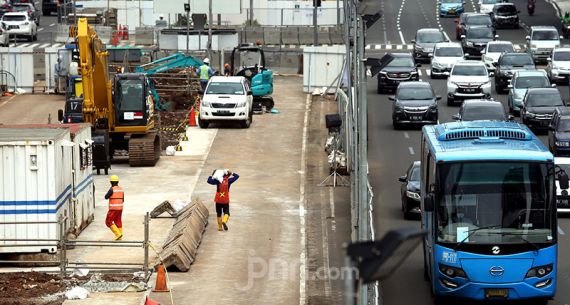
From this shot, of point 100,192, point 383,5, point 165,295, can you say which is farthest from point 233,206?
point 383,5

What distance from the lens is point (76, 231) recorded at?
30.9m

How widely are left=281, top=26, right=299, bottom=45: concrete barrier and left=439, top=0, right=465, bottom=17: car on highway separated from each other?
19.0 m

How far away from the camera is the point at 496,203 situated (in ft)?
76.0

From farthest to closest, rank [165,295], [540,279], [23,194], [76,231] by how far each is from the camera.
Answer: [76,231] < [23,194] < [165,295] < [540,279]

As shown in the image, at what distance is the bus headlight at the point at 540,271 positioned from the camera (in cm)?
2295

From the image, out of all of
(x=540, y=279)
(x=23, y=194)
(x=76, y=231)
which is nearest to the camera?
(x=540, y=279)

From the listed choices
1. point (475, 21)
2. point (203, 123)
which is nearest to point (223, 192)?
point (203, 123)

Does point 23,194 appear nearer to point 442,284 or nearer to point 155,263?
point 155,263

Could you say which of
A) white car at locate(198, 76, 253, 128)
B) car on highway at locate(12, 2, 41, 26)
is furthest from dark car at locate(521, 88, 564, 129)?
car on highway at locate(12, 2, 41, 26)

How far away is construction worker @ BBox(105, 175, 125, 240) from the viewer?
29.6 metres

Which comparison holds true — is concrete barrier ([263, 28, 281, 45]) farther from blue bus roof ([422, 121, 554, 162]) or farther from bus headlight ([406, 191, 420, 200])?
blue bus roof ([422, 121, 554, 162])

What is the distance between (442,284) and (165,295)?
17.5 feet

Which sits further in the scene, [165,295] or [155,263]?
[155,263]

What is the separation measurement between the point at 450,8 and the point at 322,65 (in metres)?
39.9
